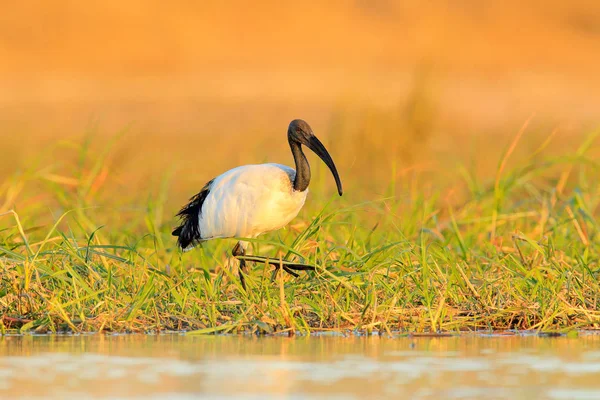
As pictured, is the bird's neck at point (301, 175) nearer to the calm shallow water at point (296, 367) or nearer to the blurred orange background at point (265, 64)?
the calm shallow water at point (296, 367)

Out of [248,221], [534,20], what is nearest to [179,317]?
[248,221]

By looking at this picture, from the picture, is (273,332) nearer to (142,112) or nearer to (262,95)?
(142,112)

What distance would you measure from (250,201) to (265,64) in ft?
73.9

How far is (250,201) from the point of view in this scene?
9.45 metres

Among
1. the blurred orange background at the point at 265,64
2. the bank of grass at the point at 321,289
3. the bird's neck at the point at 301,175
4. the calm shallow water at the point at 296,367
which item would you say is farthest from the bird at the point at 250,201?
the blurred orange background at the point at 265,64

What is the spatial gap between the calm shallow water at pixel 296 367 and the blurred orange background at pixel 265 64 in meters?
9.67

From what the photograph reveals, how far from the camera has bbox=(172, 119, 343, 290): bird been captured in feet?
30.8

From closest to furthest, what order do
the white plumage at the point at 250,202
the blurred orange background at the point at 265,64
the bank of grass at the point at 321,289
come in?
1. the bank of grass at the point at 321,289
2. the white plumage at the point at 250,202
3. the blurred orange background at the point at 265,64

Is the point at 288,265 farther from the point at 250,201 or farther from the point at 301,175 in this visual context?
the point at 301,175

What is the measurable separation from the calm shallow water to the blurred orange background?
9.67 metres

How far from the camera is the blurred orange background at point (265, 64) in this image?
23.0 m

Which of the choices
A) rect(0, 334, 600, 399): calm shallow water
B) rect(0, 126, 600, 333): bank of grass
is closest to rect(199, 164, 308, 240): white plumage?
rect(0, 126, 600, 333): bank of grass

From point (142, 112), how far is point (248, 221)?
15.0m

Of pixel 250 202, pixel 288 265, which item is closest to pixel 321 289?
pixel 288 265
